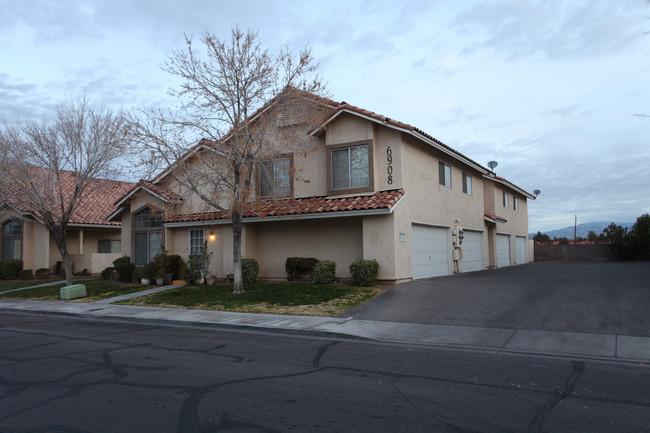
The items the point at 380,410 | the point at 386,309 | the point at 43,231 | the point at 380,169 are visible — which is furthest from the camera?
the point at 43,231

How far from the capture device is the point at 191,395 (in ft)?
20.1

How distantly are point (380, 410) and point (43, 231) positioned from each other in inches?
1087

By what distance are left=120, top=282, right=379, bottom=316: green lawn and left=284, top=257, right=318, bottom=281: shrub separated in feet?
3.98

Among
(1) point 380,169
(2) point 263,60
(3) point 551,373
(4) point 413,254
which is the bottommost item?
(3) point 551,373

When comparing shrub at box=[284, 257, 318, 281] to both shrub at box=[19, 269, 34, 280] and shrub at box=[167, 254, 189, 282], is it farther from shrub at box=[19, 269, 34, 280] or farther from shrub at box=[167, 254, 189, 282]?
shrub at box=[19, 269, 34, 280]

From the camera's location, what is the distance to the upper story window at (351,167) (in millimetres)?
18609

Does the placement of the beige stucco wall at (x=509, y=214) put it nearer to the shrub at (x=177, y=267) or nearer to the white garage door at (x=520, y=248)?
the white garage door at (x=520, y=248)

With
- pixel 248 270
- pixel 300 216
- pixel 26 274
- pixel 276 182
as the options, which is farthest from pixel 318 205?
pixel 26 274

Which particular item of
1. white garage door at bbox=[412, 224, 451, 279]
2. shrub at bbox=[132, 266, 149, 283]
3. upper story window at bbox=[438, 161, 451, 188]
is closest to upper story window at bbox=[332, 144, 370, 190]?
white garage door at bbox=[412, 224, 451, 279]

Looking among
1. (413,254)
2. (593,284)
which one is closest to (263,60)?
(413,254)

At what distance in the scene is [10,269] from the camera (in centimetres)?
2719

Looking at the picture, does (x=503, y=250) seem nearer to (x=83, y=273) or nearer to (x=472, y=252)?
(x=472, y=252)

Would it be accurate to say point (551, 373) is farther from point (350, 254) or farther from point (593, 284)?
point (350, 254)

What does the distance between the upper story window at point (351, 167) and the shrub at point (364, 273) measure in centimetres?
316
